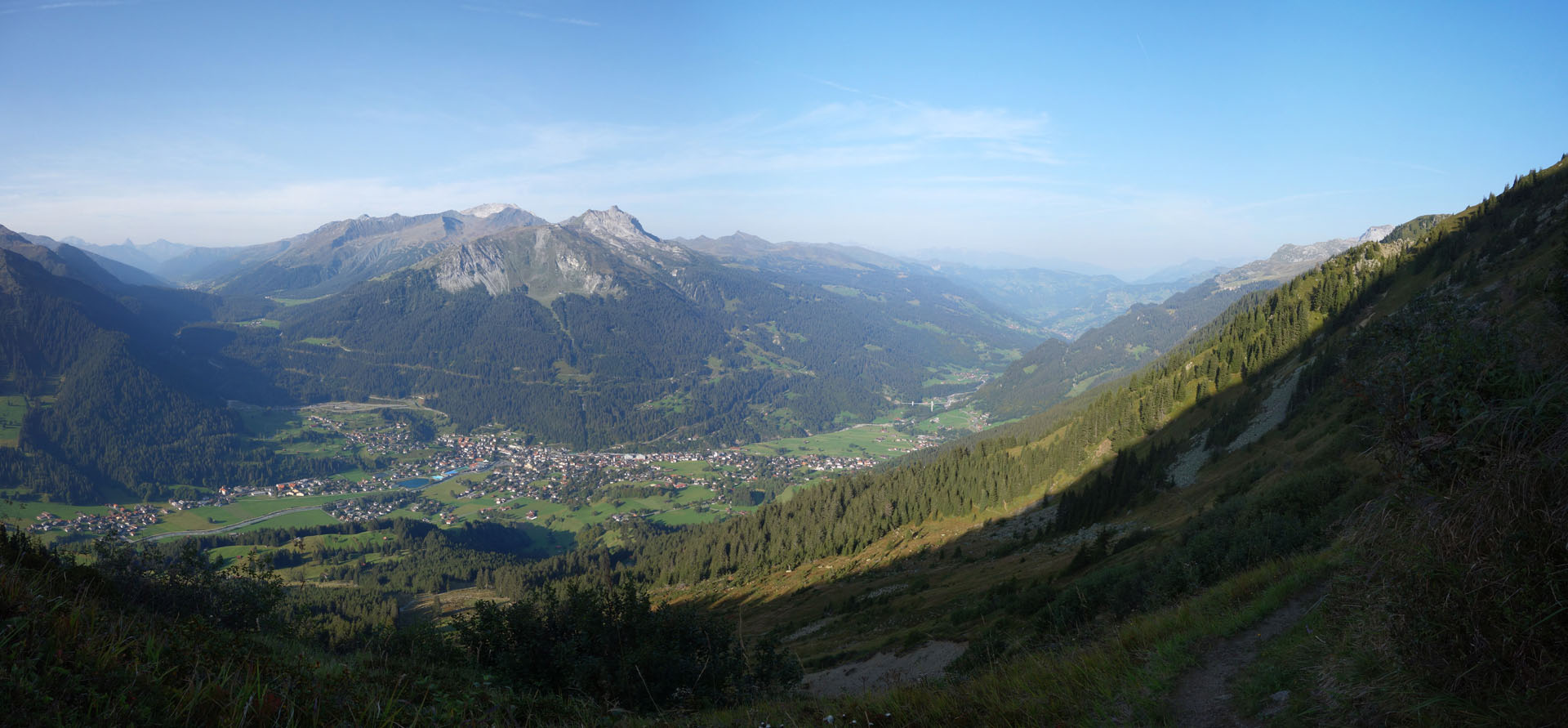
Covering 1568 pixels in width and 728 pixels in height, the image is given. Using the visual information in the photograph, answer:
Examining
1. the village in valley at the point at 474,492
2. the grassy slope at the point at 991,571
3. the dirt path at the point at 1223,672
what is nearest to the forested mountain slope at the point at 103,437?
the village in valley at the point at 474,492

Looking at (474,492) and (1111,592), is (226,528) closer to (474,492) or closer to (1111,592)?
(474,492)

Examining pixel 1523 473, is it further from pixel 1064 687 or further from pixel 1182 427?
pixel 1182 427

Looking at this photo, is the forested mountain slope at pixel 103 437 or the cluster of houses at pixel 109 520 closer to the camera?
the cluster of houses at pixel 109 520

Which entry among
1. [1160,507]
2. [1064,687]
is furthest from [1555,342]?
[1160,507]

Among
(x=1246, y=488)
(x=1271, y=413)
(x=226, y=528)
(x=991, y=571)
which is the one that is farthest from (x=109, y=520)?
(x=1271, y=413)

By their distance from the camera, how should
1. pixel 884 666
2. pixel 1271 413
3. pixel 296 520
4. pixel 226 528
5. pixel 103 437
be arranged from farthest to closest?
pixel 103 437 → pixel 296 520 → pixel 226 528 → pixel 1271 413 → pixel 884 666

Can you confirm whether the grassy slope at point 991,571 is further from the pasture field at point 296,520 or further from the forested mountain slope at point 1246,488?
the pasture field at point 296,520

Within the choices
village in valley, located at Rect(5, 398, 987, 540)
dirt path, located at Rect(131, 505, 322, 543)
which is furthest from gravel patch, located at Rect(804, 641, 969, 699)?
dirt path, located at Rect(131, 505, 322, 543)

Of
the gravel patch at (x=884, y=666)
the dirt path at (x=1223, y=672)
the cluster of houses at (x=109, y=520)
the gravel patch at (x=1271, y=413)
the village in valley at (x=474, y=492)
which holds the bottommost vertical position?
the village in valley at (x=474, y=492)
